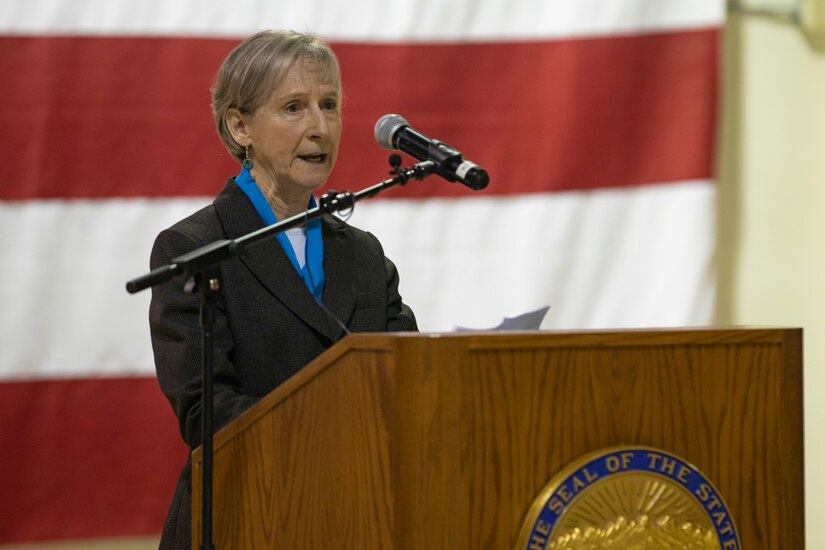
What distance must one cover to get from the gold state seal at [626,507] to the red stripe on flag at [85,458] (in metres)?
1.51

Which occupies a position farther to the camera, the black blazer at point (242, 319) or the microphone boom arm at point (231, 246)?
the black blazer at point (242, 319)

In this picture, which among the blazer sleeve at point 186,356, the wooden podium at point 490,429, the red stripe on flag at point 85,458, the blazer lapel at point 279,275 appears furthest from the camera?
the red stripe on flag at point 85,458

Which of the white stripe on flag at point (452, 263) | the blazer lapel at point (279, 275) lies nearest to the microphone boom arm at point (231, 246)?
the blazer lapel at point (279, 275)

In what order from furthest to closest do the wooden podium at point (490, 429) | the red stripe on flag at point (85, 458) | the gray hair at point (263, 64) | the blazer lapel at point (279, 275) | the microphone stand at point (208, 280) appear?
the red stripe on flag at point (85, 458) < the gray hair at point (263, 64) < the blazer lapel at point (279, 275) < the microphone stand at point (208, 280) < the wooden podium at point (490, 429)

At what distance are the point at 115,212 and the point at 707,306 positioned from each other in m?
1.46

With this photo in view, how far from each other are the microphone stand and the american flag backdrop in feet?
3.94

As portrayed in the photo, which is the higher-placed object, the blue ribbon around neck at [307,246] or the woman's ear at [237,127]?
the woman's ear at [237,127]

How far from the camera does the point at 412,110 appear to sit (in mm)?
2619

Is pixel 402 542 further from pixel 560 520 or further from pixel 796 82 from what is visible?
pixel 796 82

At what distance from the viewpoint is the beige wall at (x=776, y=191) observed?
2793 mm

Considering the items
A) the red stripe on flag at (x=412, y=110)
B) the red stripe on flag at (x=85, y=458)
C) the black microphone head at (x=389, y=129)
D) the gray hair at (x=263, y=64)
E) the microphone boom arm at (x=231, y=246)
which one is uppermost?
the red stripe on flag at (x=412, y=110)

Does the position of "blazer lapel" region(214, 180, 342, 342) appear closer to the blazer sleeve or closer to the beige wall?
the blazer sleeve

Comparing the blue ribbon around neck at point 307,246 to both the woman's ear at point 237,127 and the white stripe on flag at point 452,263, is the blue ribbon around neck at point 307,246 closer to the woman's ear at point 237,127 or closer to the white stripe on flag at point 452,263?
the woman's ear at point 237,127

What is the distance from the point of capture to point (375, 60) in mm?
2598
